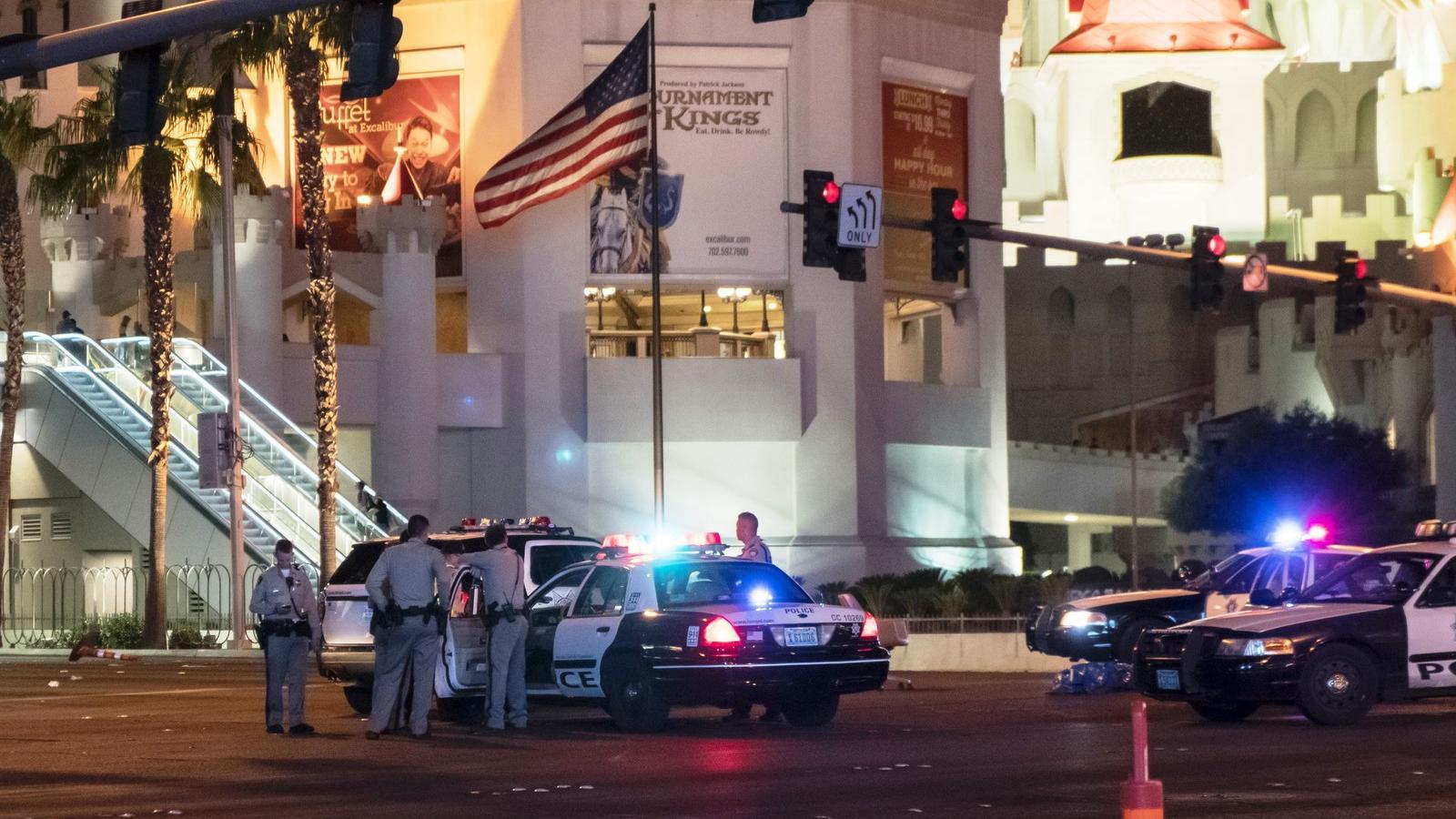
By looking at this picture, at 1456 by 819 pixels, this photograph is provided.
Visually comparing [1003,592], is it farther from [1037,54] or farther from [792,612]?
[1037,54]

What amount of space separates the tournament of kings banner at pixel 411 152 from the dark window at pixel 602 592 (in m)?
28.4

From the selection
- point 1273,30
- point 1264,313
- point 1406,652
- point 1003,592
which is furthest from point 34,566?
point 1273,30

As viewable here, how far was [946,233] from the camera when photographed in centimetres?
2741

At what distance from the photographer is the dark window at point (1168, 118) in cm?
10200

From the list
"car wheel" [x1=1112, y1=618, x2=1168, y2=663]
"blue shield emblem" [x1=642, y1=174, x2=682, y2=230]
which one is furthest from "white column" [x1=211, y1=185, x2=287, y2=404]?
"car wheel" [x1=1112, y1=618, x2=1168, y2=663]

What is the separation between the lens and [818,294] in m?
47.1

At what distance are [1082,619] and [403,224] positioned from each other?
23.3m

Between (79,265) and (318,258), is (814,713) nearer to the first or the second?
(318,258)

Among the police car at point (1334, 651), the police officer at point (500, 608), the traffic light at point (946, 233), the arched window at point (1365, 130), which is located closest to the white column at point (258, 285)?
the traffic light at point (946, 233)

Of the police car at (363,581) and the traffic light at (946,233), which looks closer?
the police car at (363,581)

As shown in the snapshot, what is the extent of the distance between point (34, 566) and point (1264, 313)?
4782 cm

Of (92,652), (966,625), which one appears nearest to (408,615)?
(966,625)

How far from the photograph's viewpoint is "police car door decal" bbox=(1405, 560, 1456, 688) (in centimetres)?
1884

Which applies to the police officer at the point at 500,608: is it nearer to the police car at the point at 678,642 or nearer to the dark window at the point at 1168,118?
the police car at the point at 678,642
